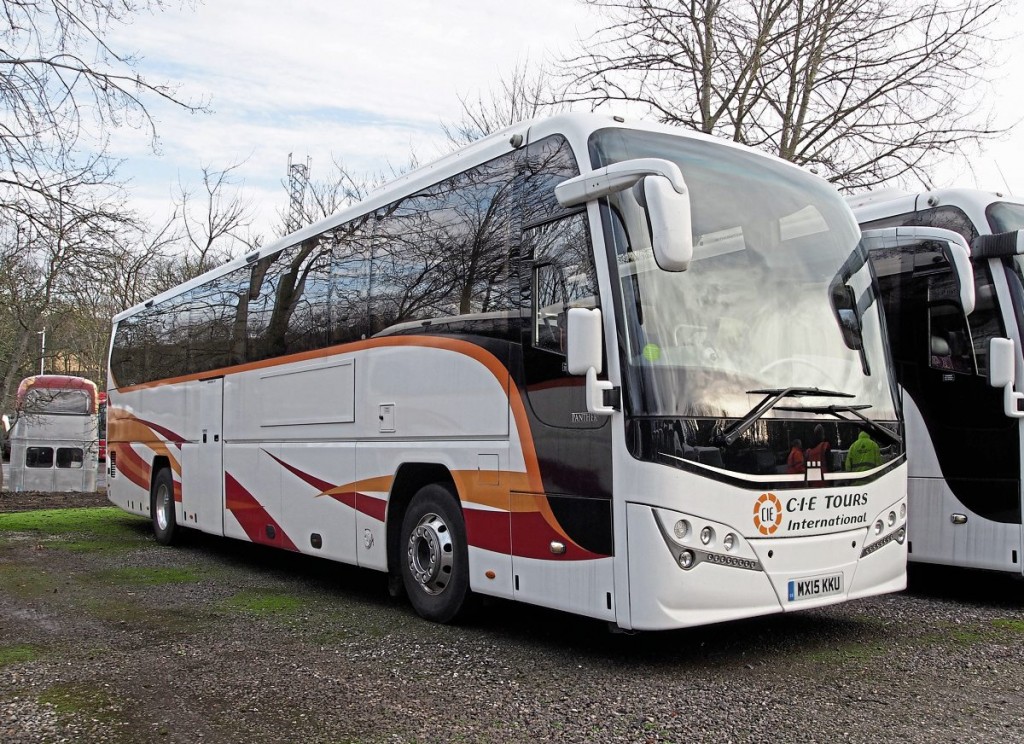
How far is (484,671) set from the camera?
5965 millimetres

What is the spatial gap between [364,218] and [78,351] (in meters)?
15.5

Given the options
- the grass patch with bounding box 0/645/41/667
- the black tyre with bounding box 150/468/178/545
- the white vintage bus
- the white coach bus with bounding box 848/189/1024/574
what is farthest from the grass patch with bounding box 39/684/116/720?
the white vintage bus

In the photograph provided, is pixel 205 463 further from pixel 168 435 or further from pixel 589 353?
pixel 589 353

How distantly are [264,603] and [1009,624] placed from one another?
5801mm

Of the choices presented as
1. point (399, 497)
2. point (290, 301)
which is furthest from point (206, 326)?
point (399, 497)

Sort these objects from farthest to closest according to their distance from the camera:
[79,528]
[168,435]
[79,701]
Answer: [79,528] < [168,435] < [79,701]

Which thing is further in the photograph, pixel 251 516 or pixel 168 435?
pixel 168 435

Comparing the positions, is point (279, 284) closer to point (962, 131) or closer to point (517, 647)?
point (517, 647)

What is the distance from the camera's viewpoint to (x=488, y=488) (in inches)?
269

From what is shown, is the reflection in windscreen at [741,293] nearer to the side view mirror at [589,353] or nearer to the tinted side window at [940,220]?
the side view mirror at [589,353]

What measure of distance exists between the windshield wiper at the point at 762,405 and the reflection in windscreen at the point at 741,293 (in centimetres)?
5

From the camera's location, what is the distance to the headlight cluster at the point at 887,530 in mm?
6484

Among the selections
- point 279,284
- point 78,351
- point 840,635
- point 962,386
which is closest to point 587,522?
point 840,635

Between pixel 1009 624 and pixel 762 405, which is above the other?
pixel 762 405
